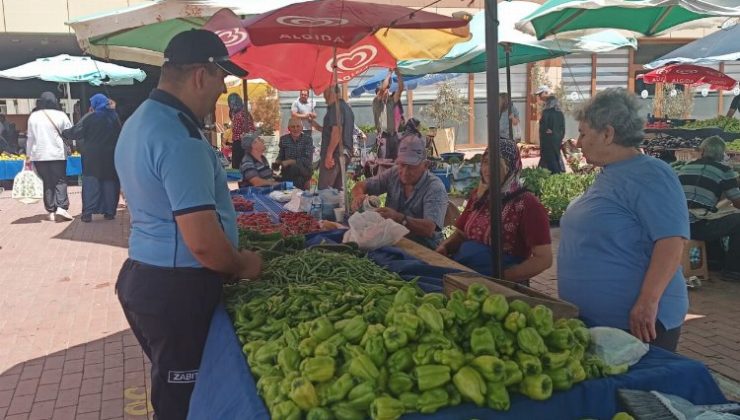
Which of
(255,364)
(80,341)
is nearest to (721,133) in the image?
(80,341)

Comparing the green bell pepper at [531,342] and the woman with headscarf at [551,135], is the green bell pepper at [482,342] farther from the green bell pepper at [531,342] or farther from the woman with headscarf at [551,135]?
the woman with headscarf at [551,135]

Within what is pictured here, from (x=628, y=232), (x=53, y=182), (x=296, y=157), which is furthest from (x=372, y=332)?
(x=53, y=182)

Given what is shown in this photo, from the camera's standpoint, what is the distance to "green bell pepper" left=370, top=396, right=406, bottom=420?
1.66m

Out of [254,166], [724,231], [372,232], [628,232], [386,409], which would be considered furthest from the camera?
[254,166]

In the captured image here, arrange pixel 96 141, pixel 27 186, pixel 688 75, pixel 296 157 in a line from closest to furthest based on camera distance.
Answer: pixel 296 157 → pixel 96 141 → pixel 27 186 → pixel 688 75

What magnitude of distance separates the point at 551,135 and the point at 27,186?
9920 millimetres

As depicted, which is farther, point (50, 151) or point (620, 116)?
point (50, 151)

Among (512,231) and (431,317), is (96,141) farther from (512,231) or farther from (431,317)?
(431,317)

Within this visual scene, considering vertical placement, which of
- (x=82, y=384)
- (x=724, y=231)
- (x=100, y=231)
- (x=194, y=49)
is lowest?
(x=82, y=384)

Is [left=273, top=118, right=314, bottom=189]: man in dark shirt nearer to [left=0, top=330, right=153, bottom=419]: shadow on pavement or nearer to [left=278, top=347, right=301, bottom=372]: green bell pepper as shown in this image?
[left=0, top=330, right=153, bottom=419]: shadow on pavement

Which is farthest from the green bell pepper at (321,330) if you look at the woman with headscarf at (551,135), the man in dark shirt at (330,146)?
the woman with headscarf at (551,135)

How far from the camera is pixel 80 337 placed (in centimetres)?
532

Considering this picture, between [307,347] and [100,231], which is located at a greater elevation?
[307,347]

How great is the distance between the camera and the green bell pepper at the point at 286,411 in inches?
66.2
